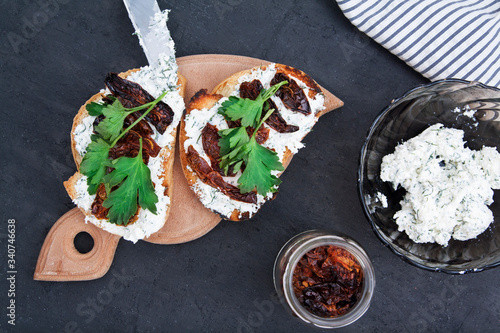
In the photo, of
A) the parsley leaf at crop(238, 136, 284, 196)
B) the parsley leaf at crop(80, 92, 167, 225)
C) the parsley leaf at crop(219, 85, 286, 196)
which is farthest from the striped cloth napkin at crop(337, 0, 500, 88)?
the parsley leaf at crop(80, 92, 167, 225)

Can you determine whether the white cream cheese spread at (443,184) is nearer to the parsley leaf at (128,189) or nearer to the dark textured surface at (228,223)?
the dark textured surface at (228,223)

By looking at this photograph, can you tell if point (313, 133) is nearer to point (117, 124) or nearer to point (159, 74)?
point (159, 74)

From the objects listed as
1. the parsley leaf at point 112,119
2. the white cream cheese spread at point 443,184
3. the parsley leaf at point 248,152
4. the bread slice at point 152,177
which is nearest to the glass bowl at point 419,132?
the white cream cheese spread at point 443,184

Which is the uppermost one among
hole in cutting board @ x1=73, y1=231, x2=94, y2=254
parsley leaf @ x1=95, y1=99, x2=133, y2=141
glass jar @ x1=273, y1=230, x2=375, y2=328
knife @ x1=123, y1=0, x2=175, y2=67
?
knife @ x1=123, y1=0, x2=175, y2=67

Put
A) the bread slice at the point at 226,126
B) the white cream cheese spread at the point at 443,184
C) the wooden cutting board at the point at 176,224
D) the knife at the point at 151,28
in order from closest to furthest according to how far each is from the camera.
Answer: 1. the white cream cheese spread at the point at 443,184
2. the bread slice at the point at 226,126
3. the knife at the point at 151,28
4. the wooden cutting board at the point at 176,224

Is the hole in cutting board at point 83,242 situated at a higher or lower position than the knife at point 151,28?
lower

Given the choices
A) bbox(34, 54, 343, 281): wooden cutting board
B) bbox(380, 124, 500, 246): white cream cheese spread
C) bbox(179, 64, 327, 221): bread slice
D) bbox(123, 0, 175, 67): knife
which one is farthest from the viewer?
bbox(34, 54, 343, 281): wooden cutting board

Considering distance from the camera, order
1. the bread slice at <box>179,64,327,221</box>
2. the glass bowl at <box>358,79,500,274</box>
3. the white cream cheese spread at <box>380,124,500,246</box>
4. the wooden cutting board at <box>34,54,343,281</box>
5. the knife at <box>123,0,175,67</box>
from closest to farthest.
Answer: the white cream cheese spread at <box>380,124,500,246</box>
the glass bowl at <box>358,79,500,274</box>
the bread slice at <box>179,64,327,221</box>
the knife at <box>123,0,175,67</box>
the wooden cutting board at <box>34,54,343,281</box>

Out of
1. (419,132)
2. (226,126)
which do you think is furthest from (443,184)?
(226,126)

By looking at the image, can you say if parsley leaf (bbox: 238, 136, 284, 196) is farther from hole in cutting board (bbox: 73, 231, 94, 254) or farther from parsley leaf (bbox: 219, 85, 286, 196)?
hole in cutting board (bbox: 73, 231, 94, 254)
